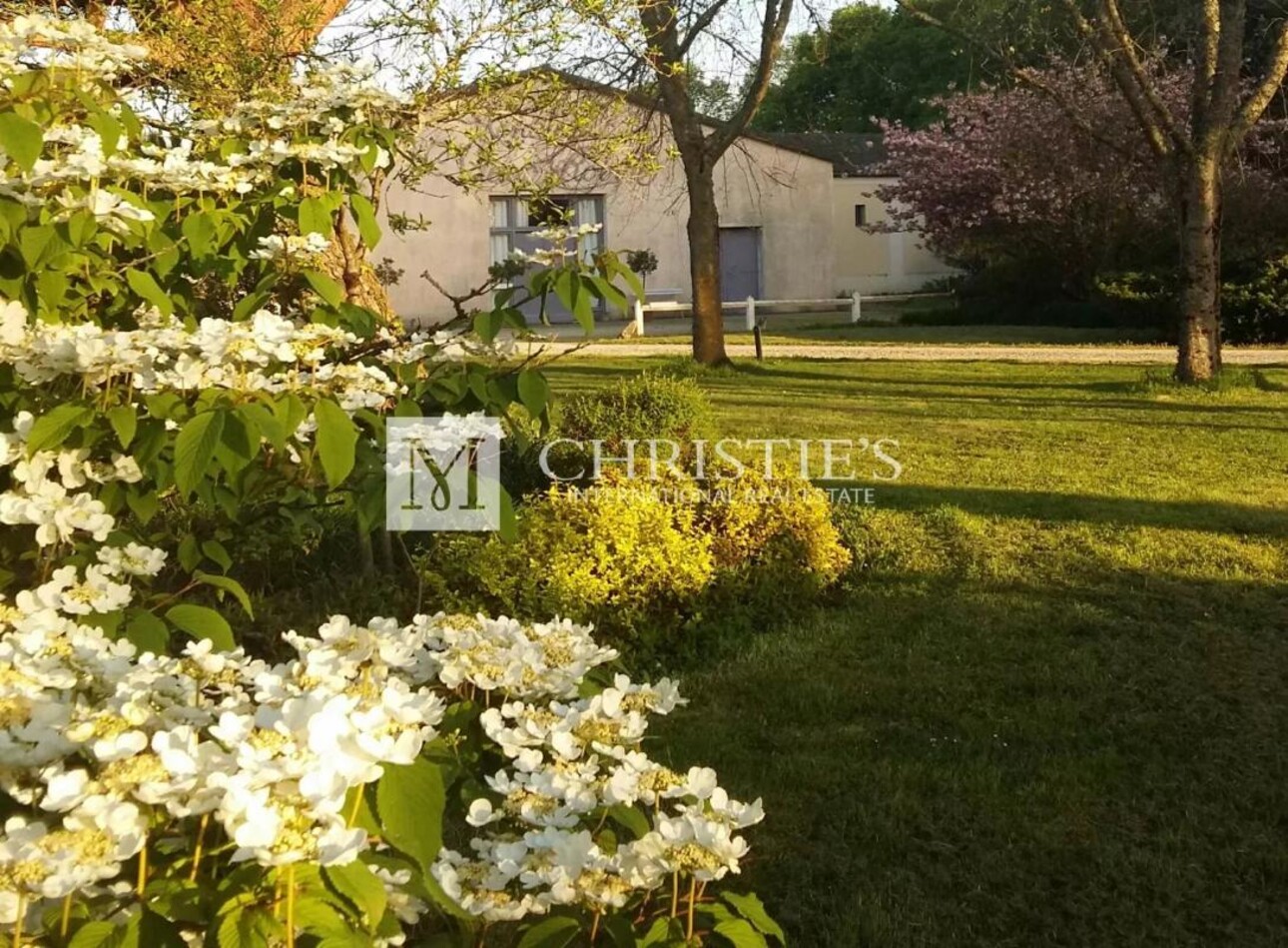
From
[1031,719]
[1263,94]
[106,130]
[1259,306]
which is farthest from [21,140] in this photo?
[1259,306]

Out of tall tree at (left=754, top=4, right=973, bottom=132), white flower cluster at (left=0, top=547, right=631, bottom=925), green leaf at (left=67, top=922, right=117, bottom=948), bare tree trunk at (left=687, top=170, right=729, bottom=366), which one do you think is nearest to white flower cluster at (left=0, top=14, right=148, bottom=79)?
white flower cluster at (left=0, top=547, right=631, bottom=925)

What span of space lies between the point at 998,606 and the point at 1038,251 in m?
18.2

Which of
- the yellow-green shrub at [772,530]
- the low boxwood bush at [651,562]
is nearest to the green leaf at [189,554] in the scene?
the low boxwood bush at [651,562]

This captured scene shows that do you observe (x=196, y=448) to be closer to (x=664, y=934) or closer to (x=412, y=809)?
(x=412, y=809)

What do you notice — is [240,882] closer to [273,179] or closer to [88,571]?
[88,571]

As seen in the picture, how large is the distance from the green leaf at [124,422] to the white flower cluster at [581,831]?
2.64 feet

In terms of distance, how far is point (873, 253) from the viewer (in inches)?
1198

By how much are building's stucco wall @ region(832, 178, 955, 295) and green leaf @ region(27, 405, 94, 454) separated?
93.8 feet

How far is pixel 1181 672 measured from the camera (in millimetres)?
4562

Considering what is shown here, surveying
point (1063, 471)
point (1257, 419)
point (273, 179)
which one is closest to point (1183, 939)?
point (273, 179)

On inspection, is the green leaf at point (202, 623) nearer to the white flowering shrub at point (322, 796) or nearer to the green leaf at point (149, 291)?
the white flowering shrub at point (322, 796)

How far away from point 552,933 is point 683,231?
2616cm

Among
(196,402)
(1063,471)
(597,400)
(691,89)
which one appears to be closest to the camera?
(196,402)

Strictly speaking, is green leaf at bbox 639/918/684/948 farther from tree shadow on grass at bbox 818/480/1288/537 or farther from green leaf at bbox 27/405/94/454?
tree shadow on grass at bbox 818/480/1288/537
